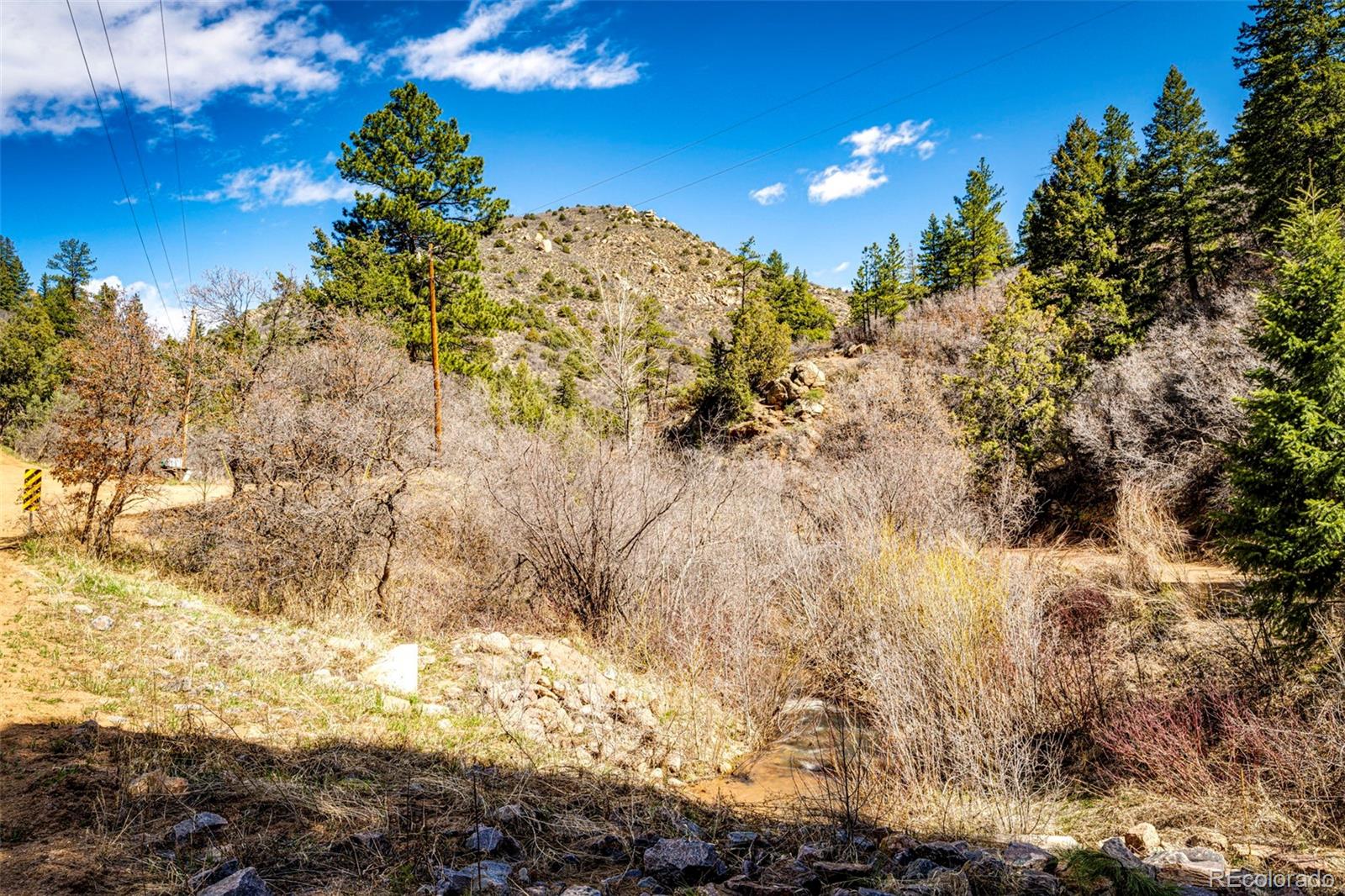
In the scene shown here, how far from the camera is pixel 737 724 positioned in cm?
860

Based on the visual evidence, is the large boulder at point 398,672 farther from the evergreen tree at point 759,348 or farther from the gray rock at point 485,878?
the evergreen tree at point 759,348

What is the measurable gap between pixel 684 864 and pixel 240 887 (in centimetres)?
223

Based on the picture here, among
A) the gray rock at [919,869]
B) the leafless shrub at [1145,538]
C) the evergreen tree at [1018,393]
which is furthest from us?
the evergreen tree at [1018,393]

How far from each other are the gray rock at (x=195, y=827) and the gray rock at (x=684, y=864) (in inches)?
103

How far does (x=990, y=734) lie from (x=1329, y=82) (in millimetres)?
31856

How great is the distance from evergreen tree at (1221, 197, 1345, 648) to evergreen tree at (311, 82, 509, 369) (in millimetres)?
26929

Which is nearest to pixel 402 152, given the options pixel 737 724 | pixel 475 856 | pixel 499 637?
pixel 499 637

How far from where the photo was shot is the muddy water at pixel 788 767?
6.63m

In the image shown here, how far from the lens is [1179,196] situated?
96.1ft

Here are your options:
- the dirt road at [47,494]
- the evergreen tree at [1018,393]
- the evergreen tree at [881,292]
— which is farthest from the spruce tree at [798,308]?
the dirt road at [47,494]

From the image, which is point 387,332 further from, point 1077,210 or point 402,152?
point 1077,210

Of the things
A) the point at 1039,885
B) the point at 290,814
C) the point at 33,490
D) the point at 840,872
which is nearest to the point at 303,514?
the point at 290,814

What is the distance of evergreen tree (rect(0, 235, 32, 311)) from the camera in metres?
57.4

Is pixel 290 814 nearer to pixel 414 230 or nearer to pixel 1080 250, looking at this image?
pixel 414 230
